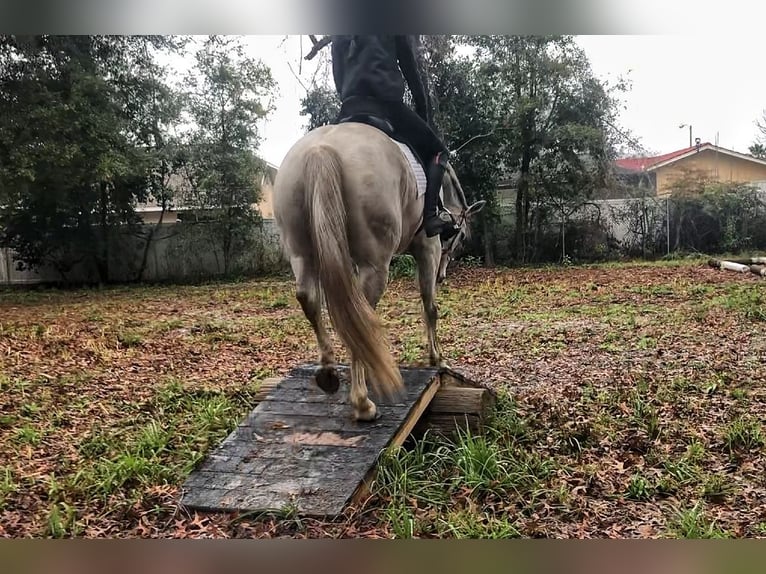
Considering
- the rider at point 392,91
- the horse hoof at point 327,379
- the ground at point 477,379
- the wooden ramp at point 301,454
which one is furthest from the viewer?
the rider at point 392,91

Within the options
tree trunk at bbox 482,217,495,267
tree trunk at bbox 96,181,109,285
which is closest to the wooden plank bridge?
tree trunk at bbox 482,217,495,267

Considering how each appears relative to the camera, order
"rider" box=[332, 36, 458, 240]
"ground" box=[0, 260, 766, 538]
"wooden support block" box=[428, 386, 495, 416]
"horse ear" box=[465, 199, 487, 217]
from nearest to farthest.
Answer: "ground" box=[0, 260, 766, 538] → "wooden support block" box=[428, 386, 495, 416] → "rider" box=[332, 36, 458, 240] → "horse ear" box=[465, 199, 487, 217]

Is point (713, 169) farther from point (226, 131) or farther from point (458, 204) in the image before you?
point (226, 131)

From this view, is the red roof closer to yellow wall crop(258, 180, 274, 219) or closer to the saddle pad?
the saddle pad

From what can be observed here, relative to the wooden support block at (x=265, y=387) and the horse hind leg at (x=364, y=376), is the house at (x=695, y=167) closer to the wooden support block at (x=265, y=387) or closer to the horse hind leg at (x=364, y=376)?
the horse hind leg at (x=364, y=376)

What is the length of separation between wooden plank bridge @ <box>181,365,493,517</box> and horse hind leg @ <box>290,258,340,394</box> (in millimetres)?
96

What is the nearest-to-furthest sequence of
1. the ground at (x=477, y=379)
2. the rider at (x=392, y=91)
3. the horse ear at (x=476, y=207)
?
the ground at (x=477, y=379)
the rider at (x=392, y=91)
the horse ear at (x=476, y=207)

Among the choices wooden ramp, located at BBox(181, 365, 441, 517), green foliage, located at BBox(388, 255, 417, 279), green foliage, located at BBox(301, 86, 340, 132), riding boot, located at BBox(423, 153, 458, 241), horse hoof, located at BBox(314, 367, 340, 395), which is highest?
green foliage, located at BBox(301, 86, 340, 132)

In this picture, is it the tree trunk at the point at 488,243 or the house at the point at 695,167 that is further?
the tree trunk at the point at 488,243

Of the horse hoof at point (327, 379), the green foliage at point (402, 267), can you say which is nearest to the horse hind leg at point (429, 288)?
the green foliage at point (402, 267)

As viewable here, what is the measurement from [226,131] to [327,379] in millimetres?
1102

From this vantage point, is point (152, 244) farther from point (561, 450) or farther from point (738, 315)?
point (738, 315)

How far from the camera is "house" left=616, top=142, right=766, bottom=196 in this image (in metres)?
2.38

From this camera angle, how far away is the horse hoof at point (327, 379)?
2.12 m
